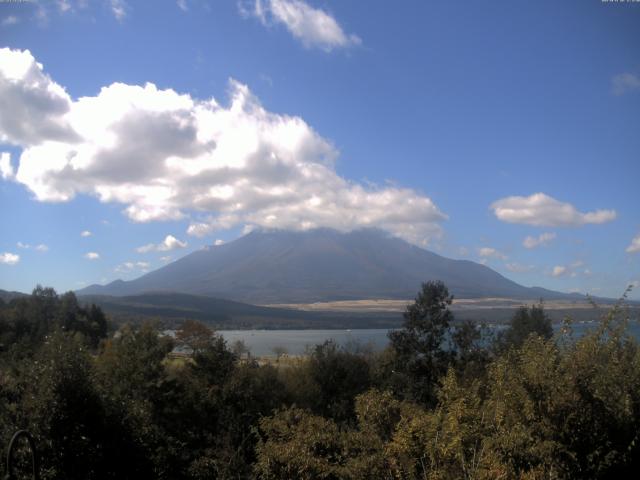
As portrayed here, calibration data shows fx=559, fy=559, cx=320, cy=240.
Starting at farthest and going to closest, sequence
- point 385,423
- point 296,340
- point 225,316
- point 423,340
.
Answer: point 225,316
point 296,340
point 423,340
point 385,423

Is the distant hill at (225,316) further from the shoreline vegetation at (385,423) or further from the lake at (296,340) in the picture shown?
the shoreline vegetation at (385,423)

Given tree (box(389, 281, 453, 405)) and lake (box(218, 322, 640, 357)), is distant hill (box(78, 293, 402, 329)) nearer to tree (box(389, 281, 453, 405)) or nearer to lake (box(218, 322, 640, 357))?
lake (box(218, 322, 640, 357))

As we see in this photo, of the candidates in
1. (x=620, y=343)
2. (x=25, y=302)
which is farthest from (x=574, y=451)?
(x=25, y=302)

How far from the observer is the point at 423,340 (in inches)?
1200

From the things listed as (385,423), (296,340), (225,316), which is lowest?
(296,340)

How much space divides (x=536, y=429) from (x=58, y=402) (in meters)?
11.2

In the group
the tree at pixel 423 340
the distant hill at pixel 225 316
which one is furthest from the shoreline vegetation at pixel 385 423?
the distant hill at pixel 225 316

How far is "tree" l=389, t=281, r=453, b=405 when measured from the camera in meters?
30.0

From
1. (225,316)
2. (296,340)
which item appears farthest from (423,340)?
(225,316)

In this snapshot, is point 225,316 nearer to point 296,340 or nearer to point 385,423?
point 296,340

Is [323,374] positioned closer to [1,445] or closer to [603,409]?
[1,445]

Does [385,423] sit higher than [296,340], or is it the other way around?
[385,423]

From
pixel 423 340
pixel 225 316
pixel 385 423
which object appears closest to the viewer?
pixel 385 423

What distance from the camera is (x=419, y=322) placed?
30656 mm
